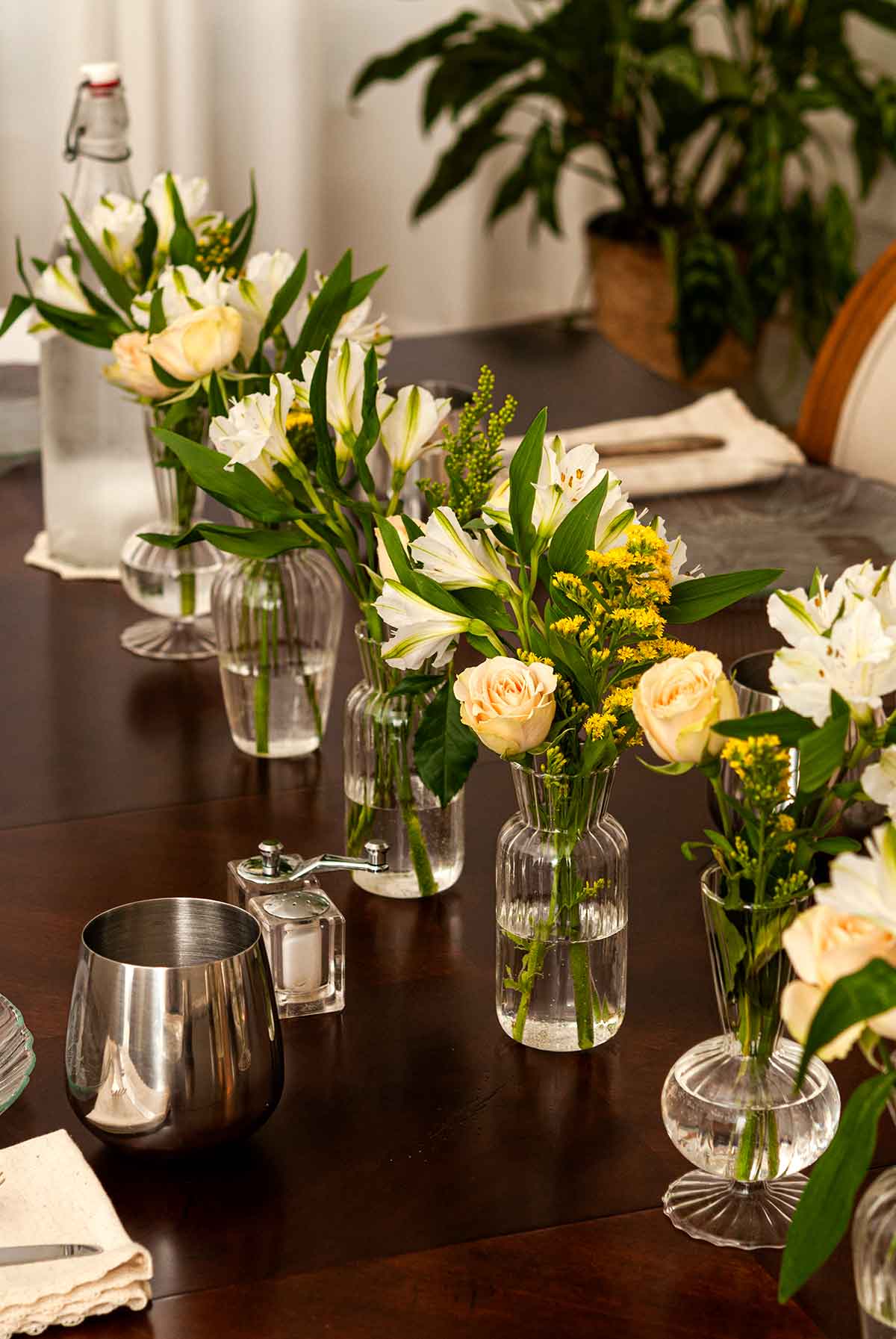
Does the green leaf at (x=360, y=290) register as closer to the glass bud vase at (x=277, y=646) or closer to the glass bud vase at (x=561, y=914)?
the glass bud vase at (x=277, y=646)

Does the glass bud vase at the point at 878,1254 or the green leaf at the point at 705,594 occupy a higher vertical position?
the green leaf at the point at 705,594

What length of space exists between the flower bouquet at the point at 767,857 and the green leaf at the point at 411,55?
2956 millimetres

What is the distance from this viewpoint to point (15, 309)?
4.64 ft

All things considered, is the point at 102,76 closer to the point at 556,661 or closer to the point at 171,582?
the point at 171,582

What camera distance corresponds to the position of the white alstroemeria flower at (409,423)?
1.04 metres

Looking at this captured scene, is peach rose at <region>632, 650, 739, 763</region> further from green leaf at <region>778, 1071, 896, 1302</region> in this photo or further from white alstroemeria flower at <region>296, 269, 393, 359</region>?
white alstroemeria flower at <region>296, 269, 393, 359</region>

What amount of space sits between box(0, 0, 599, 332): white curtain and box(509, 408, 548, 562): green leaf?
287 centimetres

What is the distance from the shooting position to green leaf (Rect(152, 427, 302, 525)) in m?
1.04

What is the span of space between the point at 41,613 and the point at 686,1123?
0.94 m

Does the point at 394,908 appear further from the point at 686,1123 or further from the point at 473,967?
the point at 686,1123

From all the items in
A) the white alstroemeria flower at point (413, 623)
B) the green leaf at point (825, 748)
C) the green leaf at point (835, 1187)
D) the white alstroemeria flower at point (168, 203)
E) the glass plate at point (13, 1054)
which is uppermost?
the white alstroemeria flower at point (168, 203)

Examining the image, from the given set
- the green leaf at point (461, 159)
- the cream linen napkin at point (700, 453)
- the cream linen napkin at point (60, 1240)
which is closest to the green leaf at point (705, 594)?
the cream linen napkin at point (60, 1240)

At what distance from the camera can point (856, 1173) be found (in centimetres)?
62

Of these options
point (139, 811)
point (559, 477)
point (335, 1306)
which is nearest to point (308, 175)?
point (139, 811)
